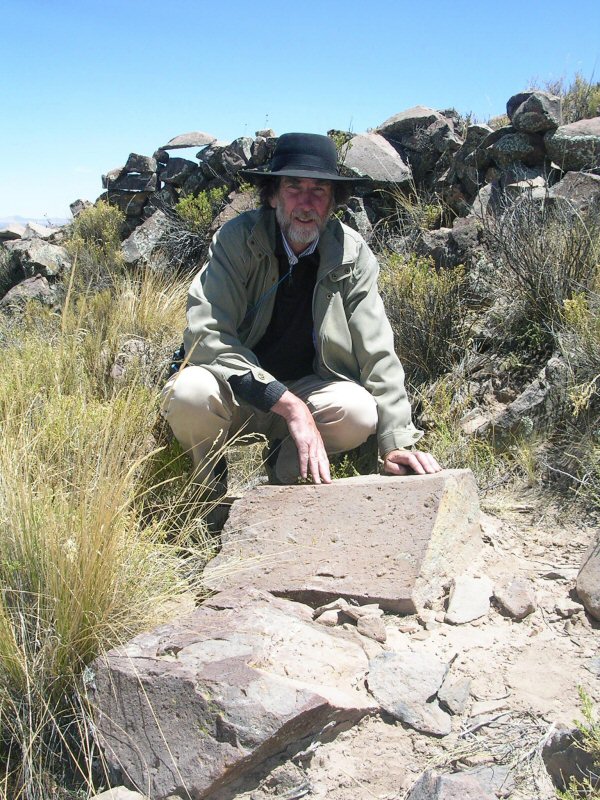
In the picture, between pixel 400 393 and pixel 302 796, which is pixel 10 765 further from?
pixel 400 393

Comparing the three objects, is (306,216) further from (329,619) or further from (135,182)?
(135,182)

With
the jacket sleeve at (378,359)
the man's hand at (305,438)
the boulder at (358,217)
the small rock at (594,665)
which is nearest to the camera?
the small rock at (594,665)

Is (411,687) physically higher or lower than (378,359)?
lower

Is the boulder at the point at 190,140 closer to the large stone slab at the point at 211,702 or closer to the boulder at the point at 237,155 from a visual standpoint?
the boulder at the point at 237,155

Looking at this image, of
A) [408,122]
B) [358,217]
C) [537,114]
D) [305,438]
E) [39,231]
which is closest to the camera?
[305,438]

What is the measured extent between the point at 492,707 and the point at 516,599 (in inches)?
21.2

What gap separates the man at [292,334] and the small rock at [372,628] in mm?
789

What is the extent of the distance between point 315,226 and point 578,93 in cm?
583

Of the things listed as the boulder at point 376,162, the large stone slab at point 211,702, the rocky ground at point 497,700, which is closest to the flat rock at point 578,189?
the boulder at point 376,162

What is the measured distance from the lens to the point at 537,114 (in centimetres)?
587

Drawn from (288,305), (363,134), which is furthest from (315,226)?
(363,134)

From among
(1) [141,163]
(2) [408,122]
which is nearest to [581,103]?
(2) [408,122]

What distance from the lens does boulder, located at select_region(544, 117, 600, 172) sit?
18.4 ft

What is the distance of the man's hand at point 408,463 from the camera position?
329cm
